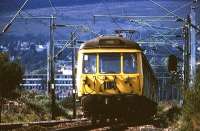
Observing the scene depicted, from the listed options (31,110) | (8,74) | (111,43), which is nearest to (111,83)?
(111,43)

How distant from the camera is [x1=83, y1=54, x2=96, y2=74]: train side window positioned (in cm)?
1991

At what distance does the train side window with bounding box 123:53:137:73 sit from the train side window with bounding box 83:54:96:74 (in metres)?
1.09

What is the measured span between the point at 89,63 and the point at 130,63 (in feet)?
4.78

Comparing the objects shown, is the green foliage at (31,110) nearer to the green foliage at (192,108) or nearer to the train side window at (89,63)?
the train side window at (89,63)

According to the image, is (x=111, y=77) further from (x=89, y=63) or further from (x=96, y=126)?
(x=96, y=126)

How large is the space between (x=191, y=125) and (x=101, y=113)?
19.9ft

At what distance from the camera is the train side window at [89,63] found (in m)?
19.9

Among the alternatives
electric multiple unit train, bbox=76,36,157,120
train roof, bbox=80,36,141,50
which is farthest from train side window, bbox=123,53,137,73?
train roof, bbox=80,36,141,50

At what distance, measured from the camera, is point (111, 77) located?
19656mm

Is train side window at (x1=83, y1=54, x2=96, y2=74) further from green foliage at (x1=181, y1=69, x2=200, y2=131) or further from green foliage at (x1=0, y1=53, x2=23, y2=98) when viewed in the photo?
green foliage at (x1=0, y1=53, x2=23, y2=98)

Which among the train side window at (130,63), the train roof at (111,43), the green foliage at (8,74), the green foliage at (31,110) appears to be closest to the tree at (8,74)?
the green foliage at (8,74)

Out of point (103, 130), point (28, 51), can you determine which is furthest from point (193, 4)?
point (28, 51)

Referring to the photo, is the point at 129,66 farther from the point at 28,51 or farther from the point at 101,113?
the point at 28,51

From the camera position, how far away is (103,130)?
57.5ft
